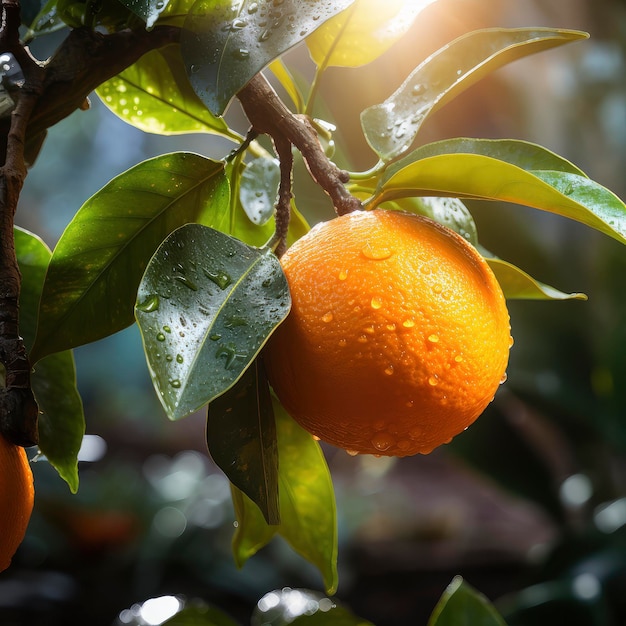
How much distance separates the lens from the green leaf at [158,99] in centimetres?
46

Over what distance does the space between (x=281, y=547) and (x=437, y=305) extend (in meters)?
1.97

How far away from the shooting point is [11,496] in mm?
313

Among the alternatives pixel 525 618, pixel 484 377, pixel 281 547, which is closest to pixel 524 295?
pixel 484 377

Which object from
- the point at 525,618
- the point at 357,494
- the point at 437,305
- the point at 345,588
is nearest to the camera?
the point at 437,305

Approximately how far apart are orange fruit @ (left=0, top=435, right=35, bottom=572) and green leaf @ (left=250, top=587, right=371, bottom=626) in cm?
21

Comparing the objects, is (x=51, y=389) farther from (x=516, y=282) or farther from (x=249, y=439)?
(x=516, y=282)

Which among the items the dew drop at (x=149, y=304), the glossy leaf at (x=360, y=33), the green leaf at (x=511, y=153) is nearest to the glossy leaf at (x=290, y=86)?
the glossy leaf at (x=360, y=33)

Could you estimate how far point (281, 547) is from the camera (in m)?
2.15

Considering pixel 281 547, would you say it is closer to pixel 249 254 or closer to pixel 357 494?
pixel 357 494

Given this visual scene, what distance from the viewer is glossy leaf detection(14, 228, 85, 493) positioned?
1.35ft

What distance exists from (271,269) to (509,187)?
0.12 m

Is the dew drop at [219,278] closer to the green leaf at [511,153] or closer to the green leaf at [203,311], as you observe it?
the green leaf at [203,311]

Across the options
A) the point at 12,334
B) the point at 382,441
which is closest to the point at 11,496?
the point at 12,334

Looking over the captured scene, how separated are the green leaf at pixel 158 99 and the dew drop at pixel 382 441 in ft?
0.79
